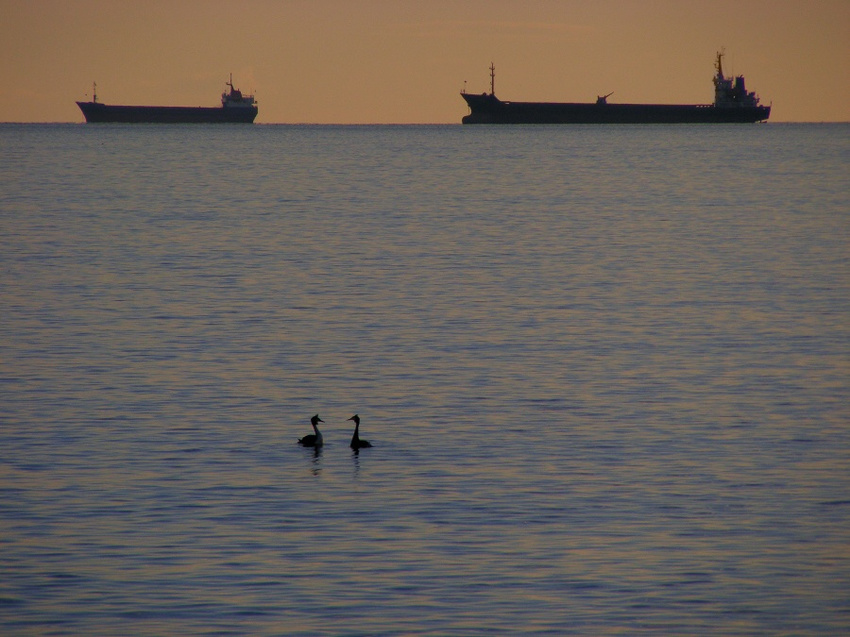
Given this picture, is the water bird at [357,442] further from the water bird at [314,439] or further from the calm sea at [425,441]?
the water bird at [314,439]

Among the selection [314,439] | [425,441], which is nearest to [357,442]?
[314,439]

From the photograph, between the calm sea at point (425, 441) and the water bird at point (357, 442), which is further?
the water bird at point (357, 442)

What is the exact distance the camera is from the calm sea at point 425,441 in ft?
42.3

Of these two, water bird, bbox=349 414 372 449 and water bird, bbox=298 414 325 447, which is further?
water bird, bbox=298 414 325 447

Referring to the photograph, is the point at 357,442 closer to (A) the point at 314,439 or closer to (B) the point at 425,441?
(A) the point at 314,439

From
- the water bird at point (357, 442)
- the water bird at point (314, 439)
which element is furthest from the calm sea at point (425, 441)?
the water bird at point (314, 439)

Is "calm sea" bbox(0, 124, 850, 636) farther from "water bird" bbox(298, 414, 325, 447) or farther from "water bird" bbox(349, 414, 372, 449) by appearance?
"water bird" bbox(298, 414, 325, 447)

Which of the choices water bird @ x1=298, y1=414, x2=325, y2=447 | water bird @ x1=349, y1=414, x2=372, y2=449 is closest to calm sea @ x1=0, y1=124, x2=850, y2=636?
water bird @ x1=349, y1=414, x2=372, y2=449

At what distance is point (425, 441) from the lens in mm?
Result: 19109

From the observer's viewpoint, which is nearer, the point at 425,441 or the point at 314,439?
the point at 314,439

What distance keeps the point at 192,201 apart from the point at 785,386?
5884 cm

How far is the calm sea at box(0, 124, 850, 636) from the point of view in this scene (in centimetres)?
1290

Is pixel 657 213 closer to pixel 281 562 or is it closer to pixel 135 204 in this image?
pixel 135 204

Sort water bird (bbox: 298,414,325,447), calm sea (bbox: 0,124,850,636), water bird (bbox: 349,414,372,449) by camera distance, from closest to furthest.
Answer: calm sea (bbox: 0,124,850,636) → water bird (bbox: 349,414,372,449) → water bird (bbox: 298,414,325,447)
